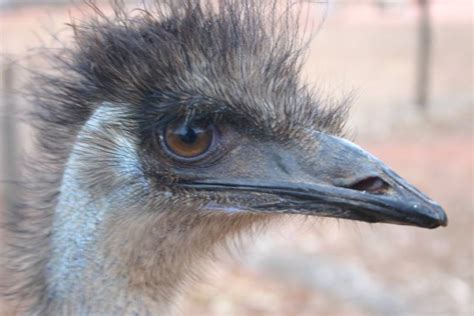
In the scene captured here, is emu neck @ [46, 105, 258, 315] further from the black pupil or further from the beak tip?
the beak tip

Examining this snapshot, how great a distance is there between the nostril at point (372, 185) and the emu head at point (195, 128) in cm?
5

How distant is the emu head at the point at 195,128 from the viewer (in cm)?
164

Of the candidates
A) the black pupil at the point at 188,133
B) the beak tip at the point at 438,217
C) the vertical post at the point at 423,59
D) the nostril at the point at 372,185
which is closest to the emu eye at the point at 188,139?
the black pupil at the point at 188,133

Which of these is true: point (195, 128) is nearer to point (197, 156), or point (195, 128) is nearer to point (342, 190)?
point (197, 156)

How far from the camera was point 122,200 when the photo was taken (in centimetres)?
169

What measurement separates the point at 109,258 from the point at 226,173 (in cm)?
30

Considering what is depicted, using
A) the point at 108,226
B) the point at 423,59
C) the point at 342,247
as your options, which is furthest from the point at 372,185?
the point at 423,59

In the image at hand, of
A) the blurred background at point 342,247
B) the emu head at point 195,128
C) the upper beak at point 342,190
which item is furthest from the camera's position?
the blurred background at point 342,247

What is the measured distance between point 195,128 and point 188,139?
0.03 metres

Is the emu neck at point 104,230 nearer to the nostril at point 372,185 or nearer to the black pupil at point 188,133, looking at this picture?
the black pupil at point 188,133

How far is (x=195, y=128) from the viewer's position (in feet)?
5.45

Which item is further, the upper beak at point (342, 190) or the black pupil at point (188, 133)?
the black pupil at point (188, 133)

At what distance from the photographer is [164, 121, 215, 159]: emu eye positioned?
5.43 ft

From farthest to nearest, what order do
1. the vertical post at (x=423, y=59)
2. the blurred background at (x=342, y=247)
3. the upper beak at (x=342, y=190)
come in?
the vertical post at (x=423, y=59)
the blurred background at (x=342, y=247)
the upper beak at (x=342, y=190)
